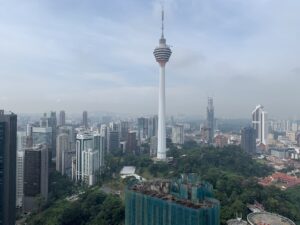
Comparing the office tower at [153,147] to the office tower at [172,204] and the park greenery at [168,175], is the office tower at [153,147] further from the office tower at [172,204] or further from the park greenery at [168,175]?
the office tower at [172,204]

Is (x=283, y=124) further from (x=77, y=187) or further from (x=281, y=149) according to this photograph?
(x=77, y=187)

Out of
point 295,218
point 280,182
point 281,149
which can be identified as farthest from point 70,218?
point 281,149

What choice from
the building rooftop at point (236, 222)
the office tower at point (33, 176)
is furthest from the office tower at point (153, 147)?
the building rooftop at point (236, 222)

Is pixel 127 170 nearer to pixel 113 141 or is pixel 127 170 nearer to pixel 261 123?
pixel 113 141

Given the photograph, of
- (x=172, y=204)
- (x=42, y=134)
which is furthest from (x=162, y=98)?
(x=172, y=204)

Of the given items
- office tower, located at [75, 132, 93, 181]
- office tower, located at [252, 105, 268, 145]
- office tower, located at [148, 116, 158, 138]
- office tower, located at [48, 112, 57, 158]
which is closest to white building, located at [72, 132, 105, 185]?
office tower, located at [75, 132, 93, 181]

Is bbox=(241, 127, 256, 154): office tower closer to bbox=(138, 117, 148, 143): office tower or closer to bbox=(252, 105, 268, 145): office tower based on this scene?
bbox=(252, 105, 268, 145): office tower

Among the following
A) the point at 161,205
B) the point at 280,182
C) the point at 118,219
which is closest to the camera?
the point at 161,205

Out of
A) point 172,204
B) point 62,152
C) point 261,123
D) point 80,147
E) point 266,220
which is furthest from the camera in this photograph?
point 261,123
